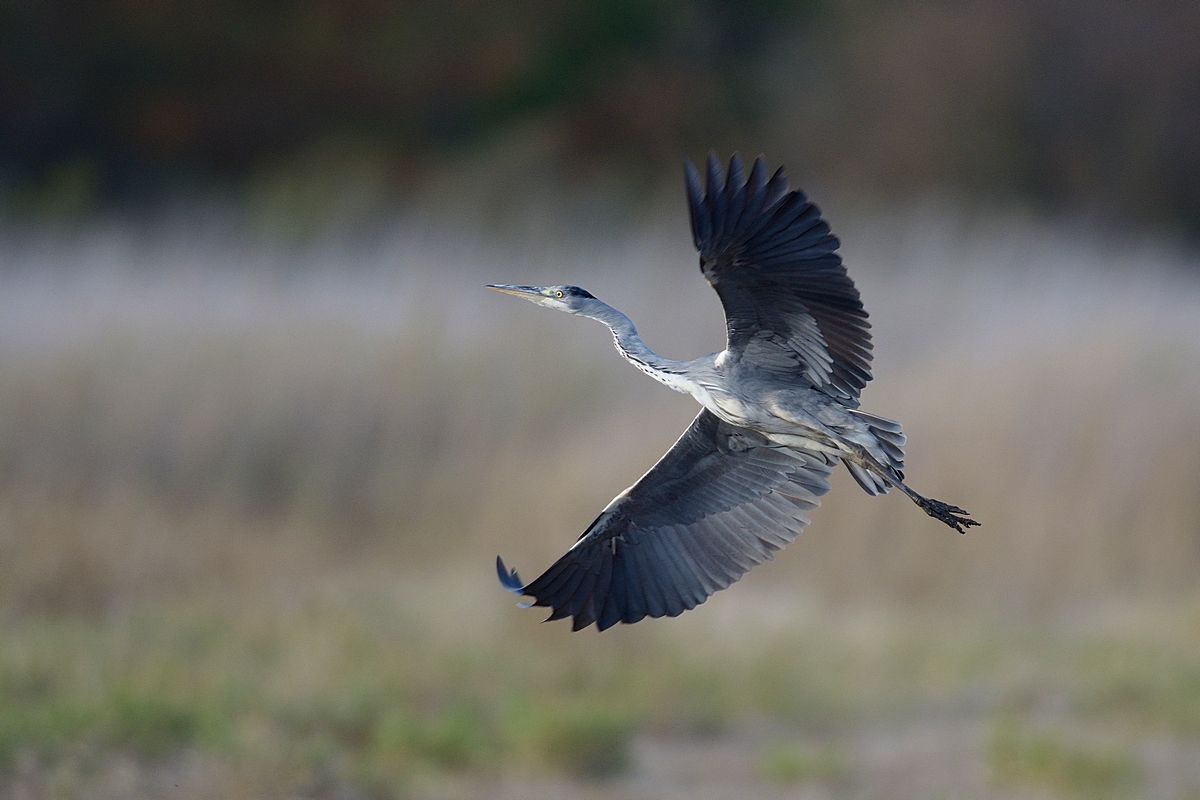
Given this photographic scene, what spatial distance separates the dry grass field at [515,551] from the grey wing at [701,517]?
291 cm

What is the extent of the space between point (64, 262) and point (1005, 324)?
6.09 meters

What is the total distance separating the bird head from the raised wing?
1.77ft

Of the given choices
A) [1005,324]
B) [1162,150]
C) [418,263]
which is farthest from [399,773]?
[1162,150]

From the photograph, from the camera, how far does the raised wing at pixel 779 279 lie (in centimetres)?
308

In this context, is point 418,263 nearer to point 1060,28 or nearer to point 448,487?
point 448,487

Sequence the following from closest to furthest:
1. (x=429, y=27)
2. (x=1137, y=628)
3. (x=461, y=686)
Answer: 1. (x=461, y=686)
2. (x=1137, y=628)
3. (x=429, y=27)

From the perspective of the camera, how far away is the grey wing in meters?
3.70

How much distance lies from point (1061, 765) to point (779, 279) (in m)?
4.14

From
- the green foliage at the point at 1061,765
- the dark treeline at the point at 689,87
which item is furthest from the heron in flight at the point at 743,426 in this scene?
the dark treeline at the point at 689,87

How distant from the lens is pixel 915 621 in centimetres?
779

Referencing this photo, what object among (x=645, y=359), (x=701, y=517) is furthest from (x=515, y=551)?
(x=645, y=359)

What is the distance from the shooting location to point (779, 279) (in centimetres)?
319

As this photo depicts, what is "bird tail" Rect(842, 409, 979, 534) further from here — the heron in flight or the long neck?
the long neck

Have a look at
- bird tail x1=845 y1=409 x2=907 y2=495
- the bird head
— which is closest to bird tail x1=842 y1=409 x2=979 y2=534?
bird tail x1=845 y1=409 x2=907 y2=495
